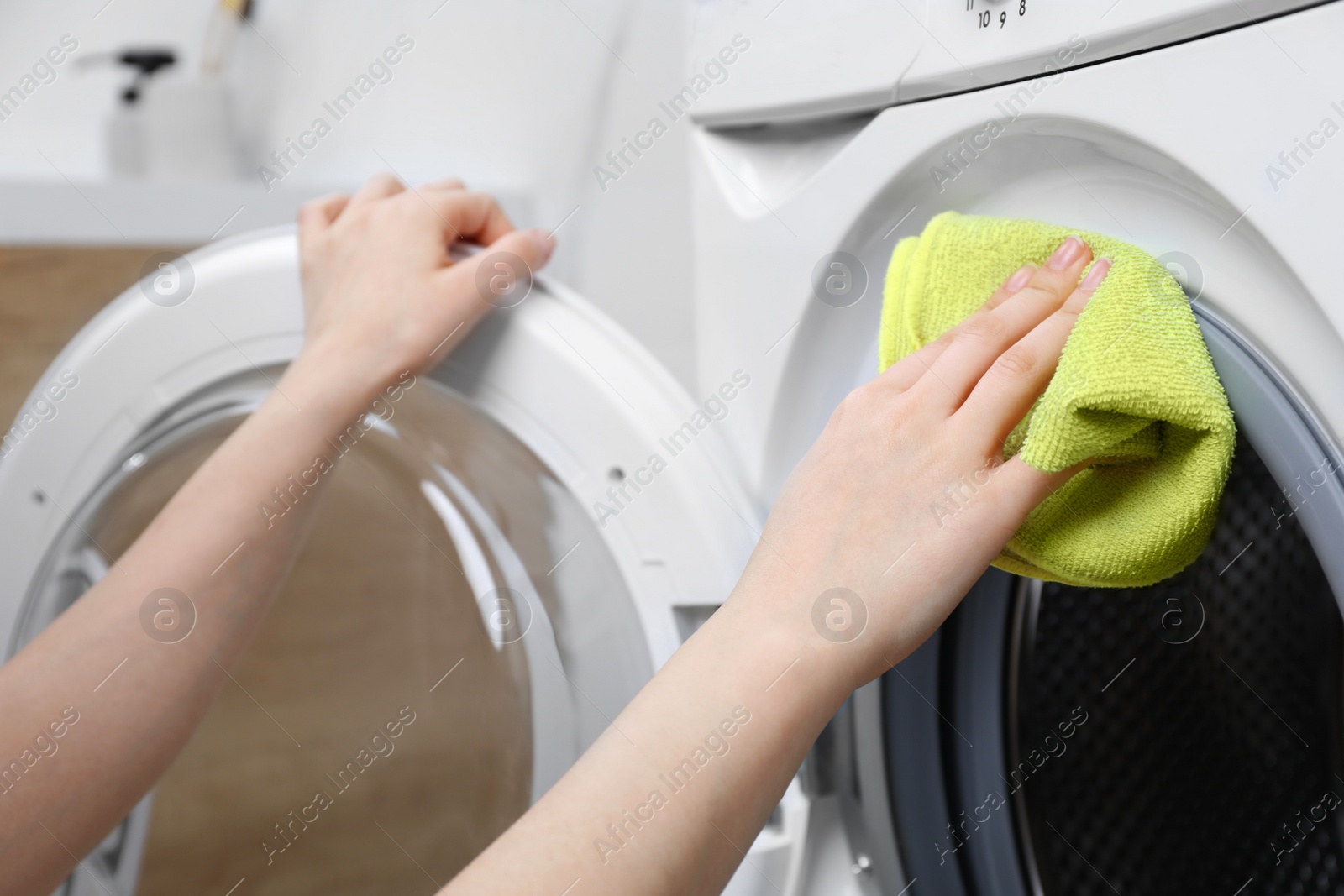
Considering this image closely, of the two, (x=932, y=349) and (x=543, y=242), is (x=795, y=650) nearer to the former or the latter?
(x=932, y=349)

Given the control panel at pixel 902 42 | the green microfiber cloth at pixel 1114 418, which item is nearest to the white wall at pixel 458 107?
the control panel at pixel 902 42

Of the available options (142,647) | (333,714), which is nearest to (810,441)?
(142,647)

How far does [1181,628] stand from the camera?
50cm

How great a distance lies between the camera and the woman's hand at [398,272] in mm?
523

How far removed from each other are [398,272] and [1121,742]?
1.51ft

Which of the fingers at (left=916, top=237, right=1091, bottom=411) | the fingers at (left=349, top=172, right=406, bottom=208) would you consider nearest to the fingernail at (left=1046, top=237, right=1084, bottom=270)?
the fingers at (left=916, top=237, right=1091, bottom=411)

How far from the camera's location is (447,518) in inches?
23.4

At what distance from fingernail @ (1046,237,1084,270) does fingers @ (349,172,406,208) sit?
372 millimetres

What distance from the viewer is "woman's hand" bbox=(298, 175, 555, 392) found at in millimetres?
523

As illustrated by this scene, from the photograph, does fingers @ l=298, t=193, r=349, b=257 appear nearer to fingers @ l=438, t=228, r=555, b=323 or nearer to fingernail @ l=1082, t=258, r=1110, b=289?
fingers @ l=438, t=228, r=555, b=323

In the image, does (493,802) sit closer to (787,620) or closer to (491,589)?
(491,589)

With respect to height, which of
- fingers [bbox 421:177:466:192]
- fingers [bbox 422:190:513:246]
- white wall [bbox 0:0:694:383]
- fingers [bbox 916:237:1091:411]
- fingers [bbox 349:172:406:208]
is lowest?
fingers [bbox 916:237:1091:411]

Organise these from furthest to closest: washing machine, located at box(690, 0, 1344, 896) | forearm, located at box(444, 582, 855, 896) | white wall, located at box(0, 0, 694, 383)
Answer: white wall, located at box(0, 0, 694, 383) < washing machine, located at box(690, 0, 1344, 896) < forearm, located at box(444, 582, 855, 896)

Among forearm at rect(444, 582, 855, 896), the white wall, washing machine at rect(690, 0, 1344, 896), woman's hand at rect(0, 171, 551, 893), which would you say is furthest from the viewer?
the white wall
